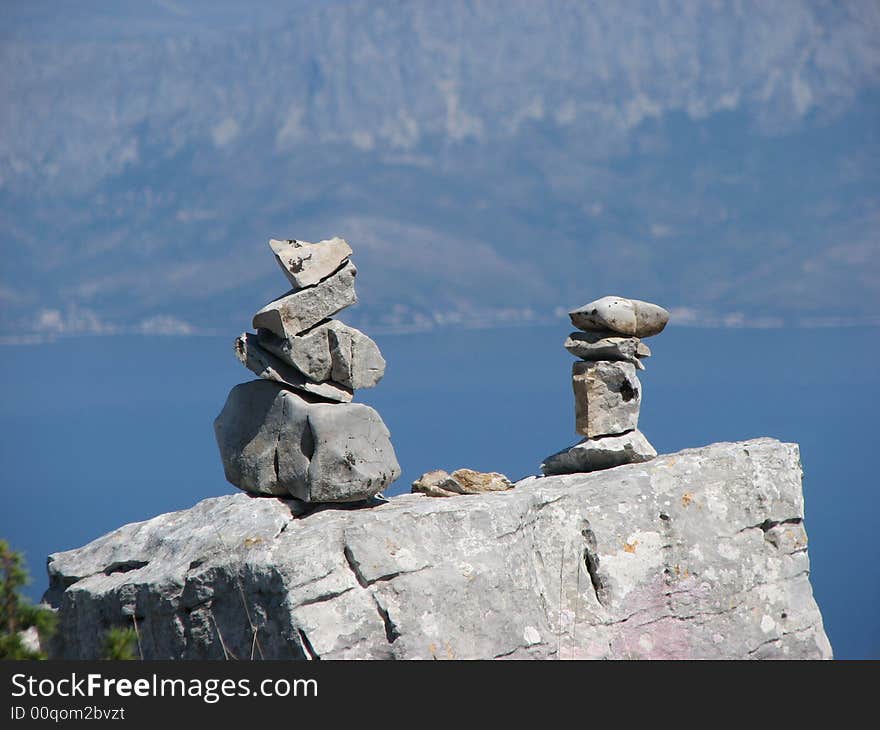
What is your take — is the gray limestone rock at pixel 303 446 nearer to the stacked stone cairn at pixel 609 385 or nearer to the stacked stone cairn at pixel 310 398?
the stacked stone cairn at pixel 310 398

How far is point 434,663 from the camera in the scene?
808cm

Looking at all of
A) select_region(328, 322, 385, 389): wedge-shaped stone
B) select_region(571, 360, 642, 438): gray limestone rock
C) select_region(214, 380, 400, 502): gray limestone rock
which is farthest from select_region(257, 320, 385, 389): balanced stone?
select_region(571, 360, 642, 438): gray limestone rock

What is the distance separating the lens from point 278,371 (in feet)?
32.8

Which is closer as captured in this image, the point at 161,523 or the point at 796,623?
the point at 161,523

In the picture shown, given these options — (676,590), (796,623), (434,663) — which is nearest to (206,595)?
(434,663)

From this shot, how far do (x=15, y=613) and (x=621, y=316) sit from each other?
6607 mm

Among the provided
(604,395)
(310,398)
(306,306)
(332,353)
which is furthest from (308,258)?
(604,395)

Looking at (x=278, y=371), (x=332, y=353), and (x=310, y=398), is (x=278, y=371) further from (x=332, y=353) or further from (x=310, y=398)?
(x=332, y=353)

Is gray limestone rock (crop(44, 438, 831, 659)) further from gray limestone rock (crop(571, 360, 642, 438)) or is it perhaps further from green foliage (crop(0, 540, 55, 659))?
green foliage (crop(0, 540, 55, 659))

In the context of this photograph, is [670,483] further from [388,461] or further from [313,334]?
[313,334]

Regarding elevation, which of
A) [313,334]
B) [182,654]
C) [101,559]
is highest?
[313,334]

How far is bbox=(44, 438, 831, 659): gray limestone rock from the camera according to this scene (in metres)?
8.86

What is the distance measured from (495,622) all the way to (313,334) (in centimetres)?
269

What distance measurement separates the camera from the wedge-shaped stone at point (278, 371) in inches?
→ 392
